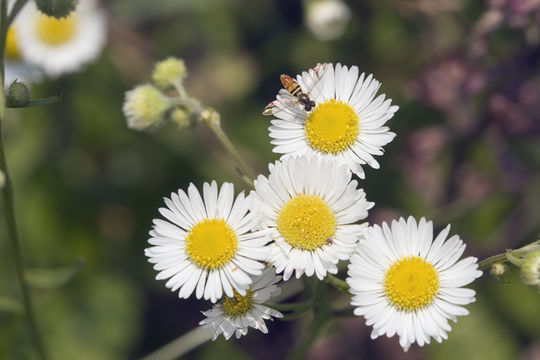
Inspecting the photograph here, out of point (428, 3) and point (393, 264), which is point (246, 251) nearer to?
point (393, 264)

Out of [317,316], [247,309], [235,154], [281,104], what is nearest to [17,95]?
[235,154]

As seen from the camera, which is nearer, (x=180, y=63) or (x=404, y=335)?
(x=404, y=335)

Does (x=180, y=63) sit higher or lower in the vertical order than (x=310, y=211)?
higher

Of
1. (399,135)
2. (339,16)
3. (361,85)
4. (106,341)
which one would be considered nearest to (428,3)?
(339,16)

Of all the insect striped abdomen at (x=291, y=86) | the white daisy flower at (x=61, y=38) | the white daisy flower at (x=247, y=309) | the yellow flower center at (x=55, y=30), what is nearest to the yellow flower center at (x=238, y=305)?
the white daisy flower at (x=247, y=309)

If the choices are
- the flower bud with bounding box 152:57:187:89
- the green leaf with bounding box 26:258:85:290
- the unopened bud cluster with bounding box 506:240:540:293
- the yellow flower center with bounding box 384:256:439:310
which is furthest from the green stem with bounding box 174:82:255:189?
the unopened bud cluster with bounding box 506:240:540:293

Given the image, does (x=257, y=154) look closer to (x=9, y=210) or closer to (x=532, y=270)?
(x=9, y=210)

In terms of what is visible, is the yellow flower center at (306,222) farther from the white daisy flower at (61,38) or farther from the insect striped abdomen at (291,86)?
the white daisy flower at (61,38)

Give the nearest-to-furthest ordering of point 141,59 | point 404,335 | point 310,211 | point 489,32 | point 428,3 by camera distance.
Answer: point 404,335, point 310,211, point 489,32, point 428,3, point 141,59
